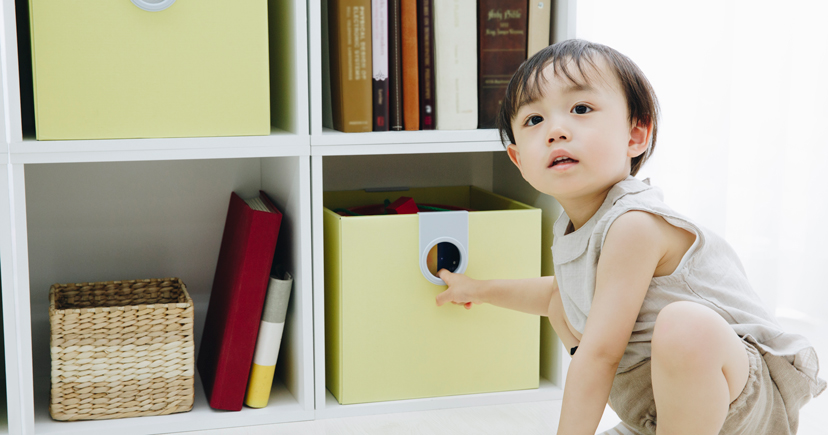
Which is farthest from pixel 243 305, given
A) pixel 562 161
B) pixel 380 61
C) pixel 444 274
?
pixel 562 161

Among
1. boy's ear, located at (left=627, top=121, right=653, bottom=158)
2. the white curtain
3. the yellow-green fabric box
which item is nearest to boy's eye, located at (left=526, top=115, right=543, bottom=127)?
boy's ear, located at (left=627, top=121, right=653, bottom=158)

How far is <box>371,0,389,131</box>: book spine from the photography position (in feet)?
3.39

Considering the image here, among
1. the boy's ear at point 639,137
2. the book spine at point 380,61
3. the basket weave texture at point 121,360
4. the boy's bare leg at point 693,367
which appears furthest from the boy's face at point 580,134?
the basket weave texture at point 121,360

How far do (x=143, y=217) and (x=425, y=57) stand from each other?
0.56 metres

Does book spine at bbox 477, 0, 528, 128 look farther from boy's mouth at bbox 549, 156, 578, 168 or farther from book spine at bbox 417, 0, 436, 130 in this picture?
boy's mouth at bbox 549, 156, 578, 168

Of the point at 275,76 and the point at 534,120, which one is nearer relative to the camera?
the point at 534,120

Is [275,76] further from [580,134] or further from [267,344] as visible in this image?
[580,134]

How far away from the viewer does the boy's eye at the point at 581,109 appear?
0.82 metres

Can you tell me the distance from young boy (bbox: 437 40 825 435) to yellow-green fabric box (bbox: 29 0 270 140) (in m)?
0.36

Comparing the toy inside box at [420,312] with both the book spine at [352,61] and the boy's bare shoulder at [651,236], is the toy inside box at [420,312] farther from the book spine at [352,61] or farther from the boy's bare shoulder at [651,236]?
the boy's bare shoulder at [651,236]

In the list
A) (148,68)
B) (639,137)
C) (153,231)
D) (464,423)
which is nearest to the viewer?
(639,137)

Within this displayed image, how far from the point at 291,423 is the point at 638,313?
1.69 feet

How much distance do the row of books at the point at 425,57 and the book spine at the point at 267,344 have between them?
256 millimetres

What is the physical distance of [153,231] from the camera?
4.22 ft
